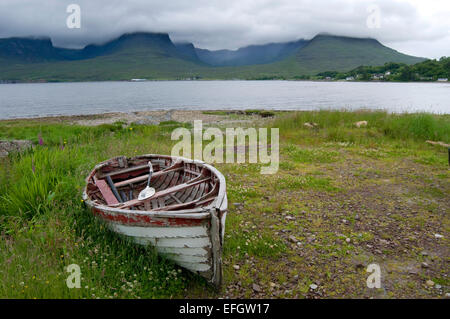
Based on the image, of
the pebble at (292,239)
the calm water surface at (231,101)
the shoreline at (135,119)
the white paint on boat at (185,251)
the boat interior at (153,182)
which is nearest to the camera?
the white paint on boat at (185,251)

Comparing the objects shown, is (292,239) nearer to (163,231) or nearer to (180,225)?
(180,225)

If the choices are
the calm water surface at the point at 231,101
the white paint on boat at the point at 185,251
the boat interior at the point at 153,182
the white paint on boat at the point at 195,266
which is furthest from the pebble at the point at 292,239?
the calm water surface at the point at 231,101

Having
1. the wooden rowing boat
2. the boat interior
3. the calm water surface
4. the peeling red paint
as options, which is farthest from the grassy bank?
the calm water surface

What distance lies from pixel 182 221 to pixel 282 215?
14.7ft

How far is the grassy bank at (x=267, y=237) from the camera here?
18.3 ft

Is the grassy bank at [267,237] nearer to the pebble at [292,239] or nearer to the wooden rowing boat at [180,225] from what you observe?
the pebble at [292,239]

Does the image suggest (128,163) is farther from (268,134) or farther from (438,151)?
(438,151)

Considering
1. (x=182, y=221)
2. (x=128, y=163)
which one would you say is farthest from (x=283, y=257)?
(x=128, y=163)

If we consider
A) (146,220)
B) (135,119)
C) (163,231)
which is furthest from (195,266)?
(135,119)

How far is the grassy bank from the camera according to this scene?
5.57 metres

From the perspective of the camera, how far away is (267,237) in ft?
25.1

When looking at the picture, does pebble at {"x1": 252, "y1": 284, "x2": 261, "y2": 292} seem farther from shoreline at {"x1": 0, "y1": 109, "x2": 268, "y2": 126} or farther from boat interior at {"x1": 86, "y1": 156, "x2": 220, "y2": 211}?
shoreline at {"x1": 0, "y1": 109, "x2": 268, "y2": 126}

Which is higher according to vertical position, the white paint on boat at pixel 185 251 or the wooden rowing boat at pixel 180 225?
the wooden rowing boat at pixel 180 225

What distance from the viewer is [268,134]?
21.4m
